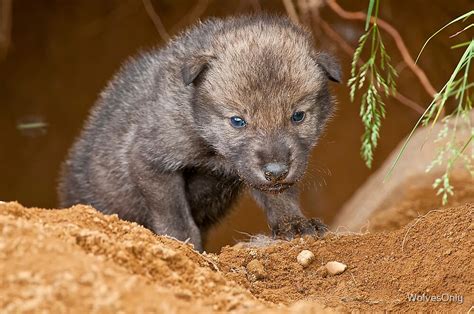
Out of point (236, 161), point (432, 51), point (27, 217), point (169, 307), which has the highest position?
point (169, 307)

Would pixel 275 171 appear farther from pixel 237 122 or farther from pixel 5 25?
pixel 5 25

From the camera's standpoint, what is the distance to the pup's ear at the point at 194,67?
4.10 metres

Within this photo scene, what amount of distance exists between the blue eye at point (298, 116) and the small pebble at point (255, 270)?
96cm

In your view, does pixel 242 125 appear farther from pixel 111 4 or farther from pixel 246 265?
pixel 111 4

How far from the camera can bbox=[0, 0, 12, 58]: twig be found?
7547 mm

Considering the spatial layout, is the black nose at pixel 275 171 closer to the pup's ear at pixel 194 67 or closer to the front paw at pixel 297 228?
the front paw at pixel 297 228

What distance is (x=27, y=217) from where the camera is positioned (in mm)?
2586

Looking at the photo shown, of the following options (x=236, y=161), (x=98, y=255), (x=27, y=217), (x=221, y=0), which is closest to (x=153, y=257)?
(x=98, y=255)

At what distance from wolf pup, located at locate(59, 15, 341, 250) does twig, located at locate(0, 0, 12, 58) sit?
289 centimetres

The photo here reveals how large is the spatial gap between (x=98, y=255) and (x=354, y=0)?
611 cm

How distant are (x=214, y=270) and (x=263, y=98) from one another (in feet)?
3.85

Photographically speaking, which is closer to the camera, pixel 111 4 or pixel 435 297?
pixel 435 297

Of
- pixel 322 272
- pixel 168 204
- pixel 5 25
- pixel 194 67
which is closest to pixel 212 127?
pixel 194 67

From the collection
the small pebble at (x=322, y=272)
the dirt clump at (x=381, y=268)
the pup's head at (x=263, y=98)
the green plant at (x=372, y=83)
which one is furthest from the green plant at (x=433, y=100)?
the small pebble at (x=322, y=272)
